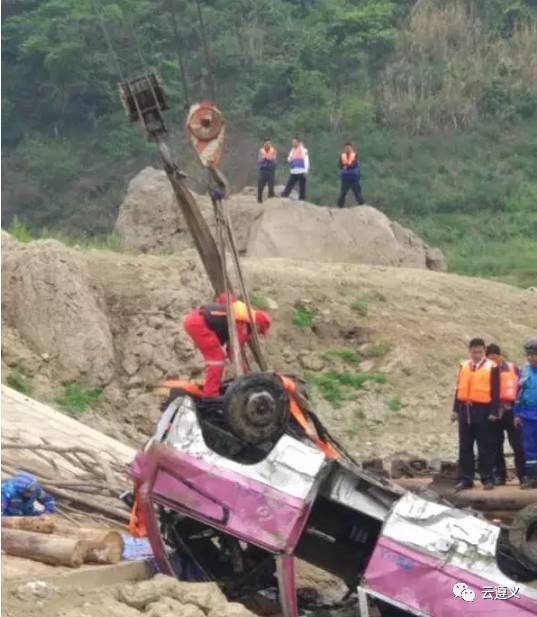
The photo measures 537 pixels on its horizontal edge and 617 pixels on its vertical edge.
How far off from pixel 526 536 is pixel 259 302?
12519 millimetres

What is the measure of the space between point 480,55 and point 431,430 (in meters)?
30.2

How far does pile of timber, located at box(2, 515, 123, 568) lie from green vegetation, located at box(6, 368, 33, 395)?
7.81 meters

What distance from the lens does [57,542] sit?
1250cm

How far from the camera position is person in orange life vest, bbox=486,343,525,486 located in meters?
13.6

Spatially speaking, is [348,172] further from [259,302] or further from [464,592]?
[464,592]

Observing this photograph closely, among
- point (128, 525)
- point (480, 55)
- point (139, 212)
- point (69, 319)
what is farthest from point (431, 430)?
point (480, 55)

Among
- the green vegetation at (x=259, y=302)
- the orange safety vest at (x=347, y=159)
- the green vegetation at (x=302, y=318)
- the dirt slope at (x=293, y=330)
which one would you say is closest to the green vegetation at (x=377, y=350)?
the dirt slope at (x=293, y=330)

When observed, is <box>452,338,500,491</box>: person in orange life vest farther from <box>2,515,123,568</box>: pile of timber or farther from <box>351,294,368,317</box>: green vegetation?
<box>351,294,368,317</box>: green vegetation

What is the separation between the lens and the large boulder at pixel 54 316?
21.8 meters

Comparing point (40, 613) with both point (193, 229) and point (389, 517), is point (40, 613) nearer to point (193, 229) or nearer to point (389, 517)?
point (389, 517)

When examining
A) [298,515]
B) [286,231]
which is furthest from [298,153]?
[298,515]

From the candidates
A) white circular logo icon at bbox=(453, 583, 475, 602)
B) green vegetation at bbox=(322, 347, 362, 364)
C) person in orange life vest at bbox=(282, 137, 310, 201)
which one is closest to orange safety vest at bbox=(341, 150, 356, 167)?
person in orange life vest at bbox=(282, 137, 310, 201)

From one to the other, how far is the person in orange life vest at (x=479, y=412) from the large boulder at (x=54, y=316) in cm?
884

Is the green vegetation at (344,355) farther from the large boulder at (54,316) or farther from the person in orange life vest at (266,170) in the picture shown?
the person in orange life vest at (266,170)
